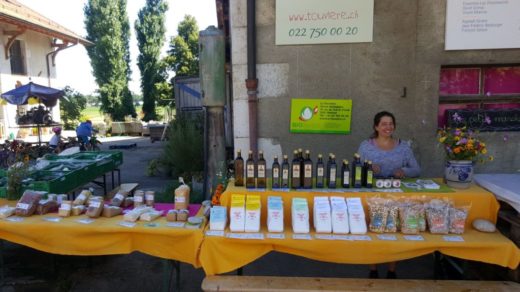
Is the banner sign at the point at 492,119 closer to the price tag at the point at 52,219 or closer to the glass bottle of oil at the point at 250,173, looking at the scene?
the glass bottle of oil at the point at 250,173

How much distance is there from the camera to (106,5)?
24.6 meters

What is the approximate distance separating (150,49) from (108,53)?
3.12 m

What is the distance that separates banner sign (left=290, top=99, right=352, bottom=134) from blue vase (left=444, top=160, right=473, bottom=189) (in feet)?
Result: 5.04

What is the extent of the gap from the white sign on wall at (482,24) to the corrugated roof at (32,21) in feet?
47.4

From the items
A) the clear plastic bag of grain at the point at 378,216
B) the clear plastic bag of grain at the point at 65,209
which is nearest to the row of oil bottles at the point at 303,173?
the clear plastic bag of grain at the point at 378,216

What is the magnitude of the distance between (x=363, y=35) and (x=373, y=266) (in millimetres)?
2554

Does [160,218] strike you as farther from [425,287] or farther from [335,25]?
[335,25]

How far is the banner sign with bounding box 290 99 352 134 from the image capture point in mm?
4312

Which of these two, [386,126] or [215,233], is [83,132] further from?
[386,126]

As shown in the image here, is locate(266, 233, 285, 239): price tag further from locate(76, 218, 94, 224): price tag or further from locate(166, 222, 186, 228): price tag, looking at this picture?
locate(76, 218, 94, 224): price tag

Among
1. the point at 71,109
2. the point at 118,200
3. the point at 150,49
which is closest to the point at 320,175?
the point at 118,200

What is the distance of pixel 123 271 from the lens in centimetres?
378

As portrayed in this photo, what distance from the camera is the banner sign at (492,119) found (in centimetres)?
432

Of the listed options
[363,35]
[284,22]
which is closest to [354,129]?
[363,35]
